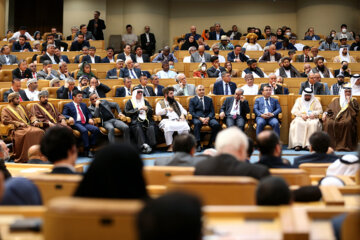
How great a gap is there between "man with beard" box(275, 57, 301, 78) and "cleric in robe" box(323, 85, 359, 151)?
2152 mm

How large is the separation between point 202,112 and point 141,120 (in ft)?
3.70

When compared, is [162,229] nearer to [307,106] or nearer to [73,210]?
[73,210]

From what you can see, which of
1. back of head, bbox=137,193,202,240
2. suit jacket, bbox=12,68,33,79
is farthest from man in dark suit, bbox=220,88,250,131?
back of head, bbox=137,193,202,240

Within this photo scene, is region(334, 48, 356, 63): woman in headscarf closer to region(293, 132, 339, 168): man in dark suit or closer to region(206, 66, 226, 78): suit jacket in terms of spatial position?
region(206, 66, 226, 78): suit jacket

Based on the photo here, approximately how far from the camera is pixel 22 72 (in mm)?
10984

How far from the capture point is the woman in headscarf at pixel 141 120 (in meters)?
9.00

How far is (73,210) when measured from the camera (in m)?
1.75

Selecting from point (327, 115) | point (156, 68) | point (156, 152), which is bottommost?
point (156, 152)

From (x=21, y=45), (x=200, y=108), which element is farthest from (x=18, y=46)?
(x=200, y=108)

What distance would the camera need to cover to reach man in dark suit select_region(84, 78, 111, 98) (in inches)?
379

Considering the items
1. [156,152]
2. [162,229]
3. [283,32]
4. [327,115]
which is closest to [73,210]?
[162,229]

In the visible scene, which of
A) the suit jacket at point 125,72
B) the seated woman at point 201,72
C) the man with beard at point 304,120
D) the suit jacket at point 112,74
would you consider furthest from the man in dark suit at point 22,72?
the man with beard at point 304,120

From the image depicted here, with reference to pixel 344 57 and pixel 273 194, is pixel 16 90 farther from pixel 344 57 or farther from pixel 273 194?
pixel 344 57

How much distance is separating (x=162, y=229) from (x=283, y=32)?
15.8m
